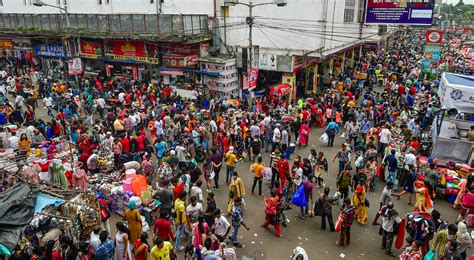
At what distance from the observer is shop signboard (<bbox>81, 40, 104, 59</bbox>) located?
1013 inches

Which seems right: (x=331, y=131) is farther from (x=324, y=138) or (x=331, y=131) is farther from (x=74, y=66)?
(x=74, y=66)

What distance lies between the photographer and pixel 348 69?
31.4m

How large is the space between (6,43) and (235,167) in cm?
2902

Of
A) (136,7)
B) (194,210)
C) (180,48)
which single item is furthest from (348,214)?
(136,7)

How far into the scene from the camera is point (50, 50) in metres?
28.0

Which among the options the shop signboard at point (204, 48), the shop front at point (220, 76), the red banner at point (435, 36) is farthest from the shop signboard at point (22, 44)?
the red banner at point (435, 36)

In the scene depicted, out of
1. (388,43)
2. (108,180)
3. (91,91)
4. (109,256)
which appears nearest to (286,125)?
(108,180)

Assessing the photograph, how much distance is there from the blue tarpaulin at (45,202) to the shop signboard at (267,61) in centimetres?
1669

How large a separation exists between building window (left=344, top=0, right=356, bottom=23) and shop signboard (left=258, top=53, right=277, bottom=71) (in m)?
7.63

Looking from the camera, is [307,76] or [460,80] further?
[307,76]

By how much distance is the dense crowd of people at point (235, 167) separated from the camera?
729 centimetres

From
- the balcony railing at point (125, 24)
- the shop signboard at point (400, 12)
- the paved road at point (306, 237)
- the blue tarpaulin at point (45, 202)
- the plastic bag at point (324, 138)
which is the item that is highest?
the shop signboard at point (400, 12)

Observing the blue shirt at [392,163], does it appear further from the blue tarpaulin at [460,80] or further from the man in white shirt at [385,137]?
the blue tarpaulin at [460,80]

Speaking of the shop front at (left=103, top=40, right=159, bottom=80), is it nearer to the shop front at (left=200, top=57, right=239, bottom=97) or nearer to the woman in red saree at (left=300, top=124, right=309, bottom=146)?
the shop front at (left=200, top=57, right=239, bottom=97)
